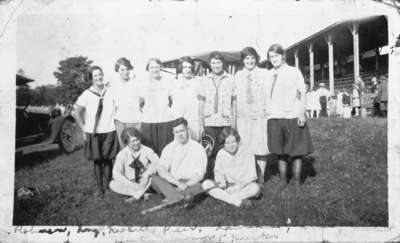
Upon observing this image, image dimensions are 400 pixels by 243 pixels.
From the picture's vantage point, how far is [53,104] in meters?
3.97

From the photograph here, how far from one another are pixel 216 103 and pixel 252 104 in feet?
1.40

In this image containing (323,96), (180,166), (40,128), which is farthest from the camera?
(40,128)

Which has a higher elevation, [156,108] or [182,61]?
[182,61]

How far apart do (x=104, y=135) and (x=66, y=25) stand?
144cm

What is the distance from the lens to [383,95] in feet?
12.2

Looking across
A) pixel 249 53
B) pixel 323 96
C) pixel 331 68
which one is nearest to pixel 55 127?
pixel 249 53

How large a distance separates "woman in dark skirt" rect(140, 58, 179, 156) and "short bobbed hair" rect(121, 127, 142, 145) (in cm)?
9

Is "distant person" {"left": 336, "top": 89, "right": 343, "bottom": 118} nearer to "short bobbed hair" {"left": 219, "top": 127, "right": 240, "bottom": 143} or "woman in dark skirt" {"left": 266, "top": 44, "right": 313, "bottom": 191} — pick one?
"woman in dark skirt" {"left": 266, "top": 44, "right": 313, "bottom": 191}

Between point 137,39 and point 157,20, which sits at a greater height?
point 157,20

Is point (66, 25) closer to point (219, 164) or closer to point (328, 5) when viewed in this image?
point (219, 164)

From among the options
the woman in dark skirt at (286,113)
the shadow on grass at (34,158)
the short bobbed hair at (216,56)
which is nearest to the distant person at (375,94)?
the woman in dark skirt at (286,113)

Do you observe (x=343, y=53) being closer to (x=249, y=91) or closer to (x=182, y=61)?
(x=249, y=91)

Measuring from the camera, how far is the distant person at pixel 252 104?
3562mm

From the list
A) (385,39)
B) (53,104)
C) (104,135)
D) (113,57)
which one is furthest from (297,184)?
(53,104)
